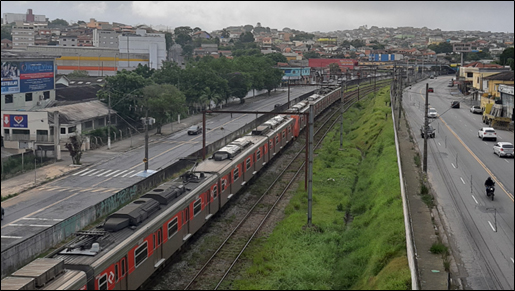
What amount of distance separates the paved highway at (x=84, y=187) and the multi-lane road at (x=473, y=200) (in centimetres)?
1472

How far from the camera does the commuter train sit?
44.6 ft

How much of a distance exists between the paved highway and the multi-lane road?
14.7 metres

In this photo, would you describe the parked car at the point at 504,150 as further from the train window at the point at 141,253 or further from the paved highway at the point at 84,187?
the train window at the point at 141,253

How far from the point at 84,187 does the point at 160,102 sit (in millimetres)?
20720

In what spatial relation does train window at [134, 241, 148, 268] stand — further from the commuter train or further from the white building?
the white building

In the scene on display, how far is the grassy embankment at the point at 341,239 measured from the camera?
18.2 metres

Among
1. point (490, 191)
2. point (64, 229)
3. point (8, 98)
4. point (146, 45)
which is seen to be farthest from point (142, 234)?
point (146, 45)

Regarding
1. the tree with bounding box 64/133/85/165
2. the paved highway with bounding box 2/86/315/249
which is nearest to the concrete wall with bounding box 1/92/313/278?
the paved highway with bounding box 2/86/315/249

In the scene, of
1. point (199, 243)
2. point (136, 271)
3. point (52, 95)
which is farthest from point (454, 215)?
point (52, 95)

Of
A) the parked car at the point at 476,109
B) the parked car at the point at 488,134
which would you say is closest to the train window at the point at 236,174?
the parked car at the point at 488,134

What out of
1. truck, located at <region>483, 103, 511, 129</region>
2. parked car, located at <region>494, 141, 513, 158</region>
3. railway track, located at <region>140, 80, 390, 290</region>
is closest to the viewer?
railway track, located at <region>140, 80, 390, 290</region>

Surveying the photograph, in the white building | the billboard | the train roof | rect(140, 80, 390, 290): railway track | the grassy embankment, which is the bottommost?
rect(140, 80, 390, 290): railway track

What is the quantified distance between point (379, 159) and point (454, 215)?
42.4ft

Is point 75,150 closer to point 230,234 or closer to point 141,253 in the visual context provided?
point 230,234
